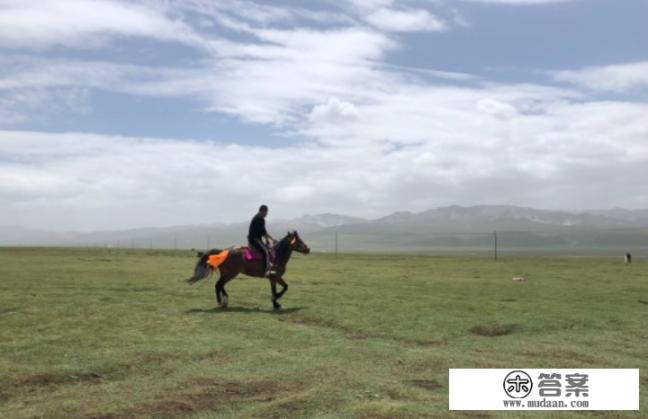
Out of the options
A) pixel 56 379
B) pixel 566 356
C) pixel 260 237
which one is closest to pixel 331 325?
pixel 260 237

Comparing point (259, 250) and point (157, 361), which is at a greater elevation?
point (259, 250)

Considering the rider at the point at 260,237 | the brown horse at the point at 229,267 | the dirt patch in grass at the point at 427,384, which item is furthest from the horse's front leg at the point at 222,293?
the dirt patch in grass at the point at 427,384

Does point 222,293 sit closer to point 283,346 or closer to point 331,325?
point 331,325

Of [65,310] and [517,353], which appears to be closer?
[517,353]

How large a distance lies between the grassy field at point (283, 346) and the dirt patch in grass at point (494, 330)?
6cm

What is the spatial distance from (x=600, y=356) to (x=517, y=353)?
1.74m

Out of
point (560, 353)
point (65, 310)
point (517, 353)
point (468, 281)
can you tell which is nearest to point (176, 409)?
point (517, 353)

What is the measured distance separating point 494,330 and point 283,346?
6.23 m

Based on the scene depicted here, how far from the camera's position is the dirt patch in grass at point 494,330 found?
592 inches

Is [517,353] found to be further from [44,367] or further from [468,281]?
[468,281]

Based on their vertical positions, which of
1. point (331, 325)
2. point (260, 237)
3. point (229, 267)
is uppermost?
point (260, 237)

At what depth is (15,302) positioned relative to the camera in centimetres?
1711

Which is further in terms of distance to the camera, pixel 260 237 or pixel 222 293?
pixel 260 237

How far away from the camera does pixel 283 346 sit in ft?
41.8
